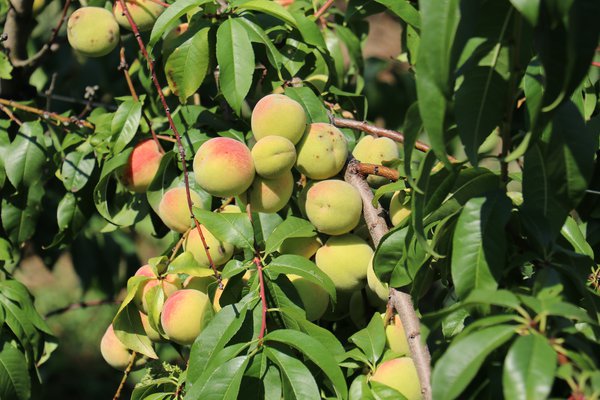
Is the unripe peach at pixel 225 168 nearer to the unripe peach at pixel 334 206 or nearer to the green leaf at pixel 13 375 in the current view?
the unripe peach at pixel 334 206

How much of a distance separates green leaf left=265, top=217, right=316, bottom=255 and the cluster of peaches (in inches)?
0.7

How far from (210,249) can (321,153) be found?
0.25m

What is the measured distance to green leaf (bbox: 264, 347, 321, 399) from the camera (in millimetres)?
948

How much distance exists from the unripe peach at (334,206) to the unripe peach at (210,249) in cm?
16

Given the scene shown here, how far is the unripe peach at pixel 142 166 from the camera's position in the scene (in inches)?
56.6

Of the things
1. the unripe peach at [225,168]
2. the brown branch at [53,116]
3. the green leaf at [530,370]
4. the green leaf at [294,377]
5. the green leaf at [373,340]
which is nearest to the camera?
the green leaf at [530,370]

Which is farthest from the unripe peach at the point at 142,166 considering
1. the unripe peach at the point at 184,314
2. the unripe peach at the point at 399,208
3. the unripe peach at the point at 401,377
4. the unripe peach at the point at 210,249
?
the unripe peach at the point at 401,377

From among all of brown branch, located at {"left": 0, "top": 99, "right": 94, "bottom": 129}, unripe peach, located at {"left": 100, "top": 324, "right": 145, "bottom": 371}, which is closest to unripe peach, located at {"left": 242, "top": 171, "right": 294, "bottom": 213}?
unripe peach, located at {"left": 100, "top": 324, "right": 145, "bottom": 371}

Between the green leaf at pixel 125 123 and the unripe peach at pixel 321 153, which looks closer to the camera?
the unripe peach at pixel 321 153

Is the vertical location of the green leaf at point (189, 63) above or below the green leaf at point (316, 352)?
above

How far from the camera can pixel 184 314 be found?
114 centimetres

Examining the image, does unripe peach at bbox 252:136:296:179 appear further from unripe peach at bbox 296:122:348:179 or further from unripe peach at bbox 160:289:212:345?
unripe peach at bbox 160:289:212:345

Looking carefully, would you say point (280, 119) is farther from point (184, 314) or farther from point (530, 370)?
point (530, 370)

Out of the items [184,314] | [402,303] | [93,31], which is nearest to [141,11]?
[93,31]
